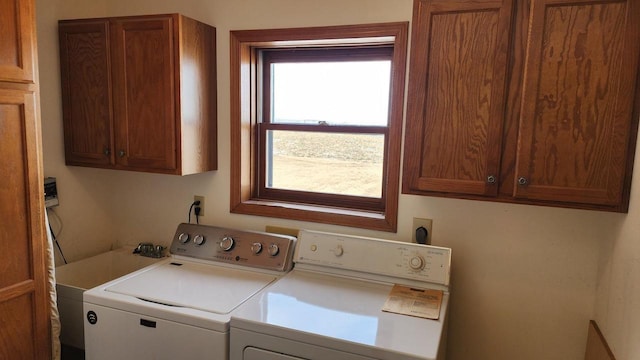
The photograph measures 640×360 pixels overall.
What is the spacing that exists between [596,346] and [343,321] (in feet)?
3.29

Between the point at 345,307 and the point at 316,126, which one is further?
the point at 316,126

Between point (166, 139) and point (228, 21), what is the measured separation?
28.1 inches

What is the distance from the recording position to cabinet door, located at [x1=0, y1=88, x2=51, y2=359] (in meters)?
1.63

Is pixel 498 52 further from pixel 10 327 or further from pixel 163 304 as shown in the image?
pixel 10 327

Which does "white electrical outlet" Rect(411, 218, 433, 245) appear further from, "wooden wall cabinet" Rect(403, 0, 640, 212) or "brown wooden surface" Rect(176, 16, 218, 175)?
"brown wooden surface" Rect(176, 16, 218, 175)

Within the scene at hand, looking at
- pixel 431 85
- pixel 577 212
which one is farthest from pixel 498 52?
pixel 577 212

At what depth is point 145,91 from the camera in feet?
6.77

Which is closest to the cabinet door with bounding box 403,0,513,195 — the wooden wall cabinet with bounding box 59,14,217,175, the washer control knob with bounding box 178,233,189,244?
the wooden wall cabinet with bounding box 59,14,217,175

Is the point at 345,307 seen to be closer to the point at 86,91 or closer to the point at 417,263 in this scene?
the point at 417,263

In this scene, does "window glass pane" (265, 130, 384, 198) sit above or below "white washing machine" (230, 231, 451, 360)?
above

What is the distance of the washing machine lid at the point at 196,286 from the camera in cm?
169

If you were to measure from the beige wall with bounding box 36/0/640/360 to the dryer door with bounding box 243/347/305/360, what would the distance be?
31.5 inches

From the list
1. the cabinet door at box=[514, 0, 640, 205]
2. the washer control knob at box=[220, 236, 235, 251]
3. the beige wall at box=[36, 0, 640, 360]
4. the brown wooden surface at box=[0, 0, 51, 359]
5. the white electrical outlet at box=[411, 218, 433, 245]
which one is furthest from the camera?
the washer control knob at box=[220, 236, 235, 251]

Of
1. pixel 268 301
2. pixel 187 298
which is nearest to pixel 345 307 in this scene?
pixel 268 301
